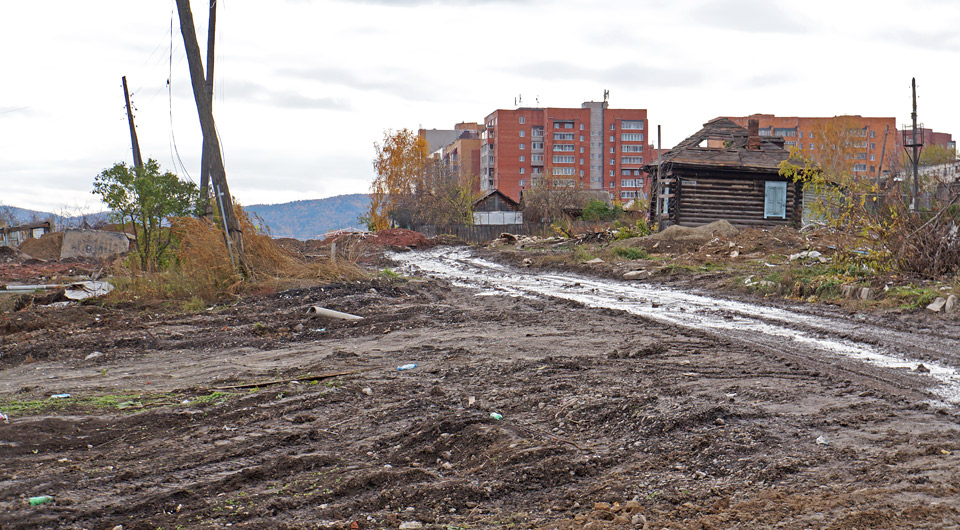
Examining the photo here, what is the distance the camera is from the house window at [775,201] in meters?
32.8

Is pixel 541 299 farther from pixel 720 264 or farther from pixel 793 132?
pixel 793 132

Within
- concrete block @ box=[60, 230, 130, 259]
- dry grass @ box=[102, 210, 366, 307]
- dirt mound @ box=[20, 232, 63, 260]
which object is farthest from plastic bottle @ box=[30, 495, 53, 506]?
dirt mound @ box=[20, 232, 63, 260]

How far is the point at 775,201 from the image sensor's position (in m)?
32.9

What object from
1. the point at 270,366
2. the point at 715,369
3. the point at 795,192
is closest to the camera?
the point at 715,369

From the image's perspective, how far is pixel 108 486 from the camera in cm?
348

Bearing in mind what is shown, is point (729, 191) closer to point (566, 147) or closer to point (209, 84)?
point (209, 84)

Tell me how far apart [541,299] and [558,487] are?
971 centimetres

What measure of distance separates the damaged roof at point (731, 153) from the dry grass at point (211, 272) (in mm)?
21205

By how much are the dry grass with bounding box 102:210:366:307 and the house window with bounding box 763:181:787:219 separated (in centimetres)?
2355

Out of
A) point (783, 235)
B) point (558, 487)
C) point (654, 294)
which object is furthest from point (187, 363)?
point (783, 235)

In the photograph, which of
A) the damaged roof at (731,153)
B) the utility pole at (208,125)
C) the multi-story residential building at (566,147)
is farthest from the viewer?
the multi-story residential building at (566,147)

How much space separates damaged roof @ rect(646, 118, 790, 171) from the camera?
1260 inches

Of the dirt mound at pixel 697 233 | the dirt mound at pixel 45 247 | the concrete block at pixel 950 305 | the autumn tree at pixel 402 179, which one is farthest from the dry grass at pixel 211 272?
the autumn tree at pixel 402 179

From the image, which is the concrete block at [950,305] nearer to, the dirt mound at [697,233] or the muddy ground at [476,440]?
the muddy ground at [476,440]
